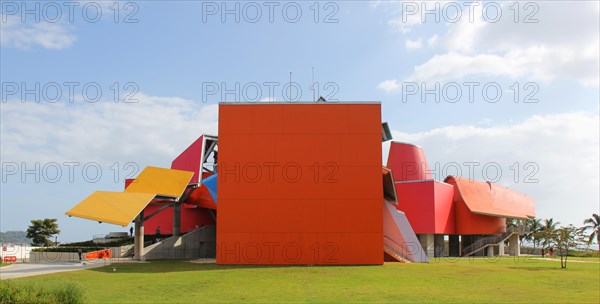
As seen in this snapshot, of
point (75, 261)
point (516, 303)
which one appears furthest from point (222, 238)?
point (516, 303)

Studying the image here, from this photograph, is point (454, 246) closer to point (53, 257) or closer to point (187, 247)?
point (187, 247)

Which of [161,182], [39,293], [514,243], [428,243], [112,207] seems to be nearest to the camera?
[39,293]

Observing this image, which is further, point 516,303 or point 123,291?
point 123,291

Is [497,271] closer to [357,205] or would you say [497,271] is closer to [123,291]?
[357,205]

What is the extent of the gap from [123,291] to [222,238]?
13.3 m

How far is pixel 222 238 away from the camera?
103ft

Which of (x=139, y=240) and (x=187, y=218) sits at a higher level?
(x=187, y=218)

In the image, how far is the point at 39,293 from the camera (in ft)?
36.7

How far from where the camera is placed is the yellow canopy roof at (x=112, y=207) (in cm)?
3056

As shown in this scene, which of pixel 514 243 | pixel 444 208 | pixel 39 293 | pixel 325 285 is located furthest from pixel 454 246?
pixel 39 293

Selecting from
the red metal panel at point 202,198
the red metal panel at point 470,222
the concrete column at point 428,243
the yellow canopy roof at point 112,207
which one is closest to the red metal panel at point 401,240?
the red metal panel at point 202,198

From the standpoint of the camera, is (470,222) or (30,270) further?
(470,222)

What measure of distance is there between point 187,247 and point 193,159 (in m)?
8.24

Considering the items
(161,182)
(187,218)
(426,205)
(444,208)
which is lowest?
(187,218)
